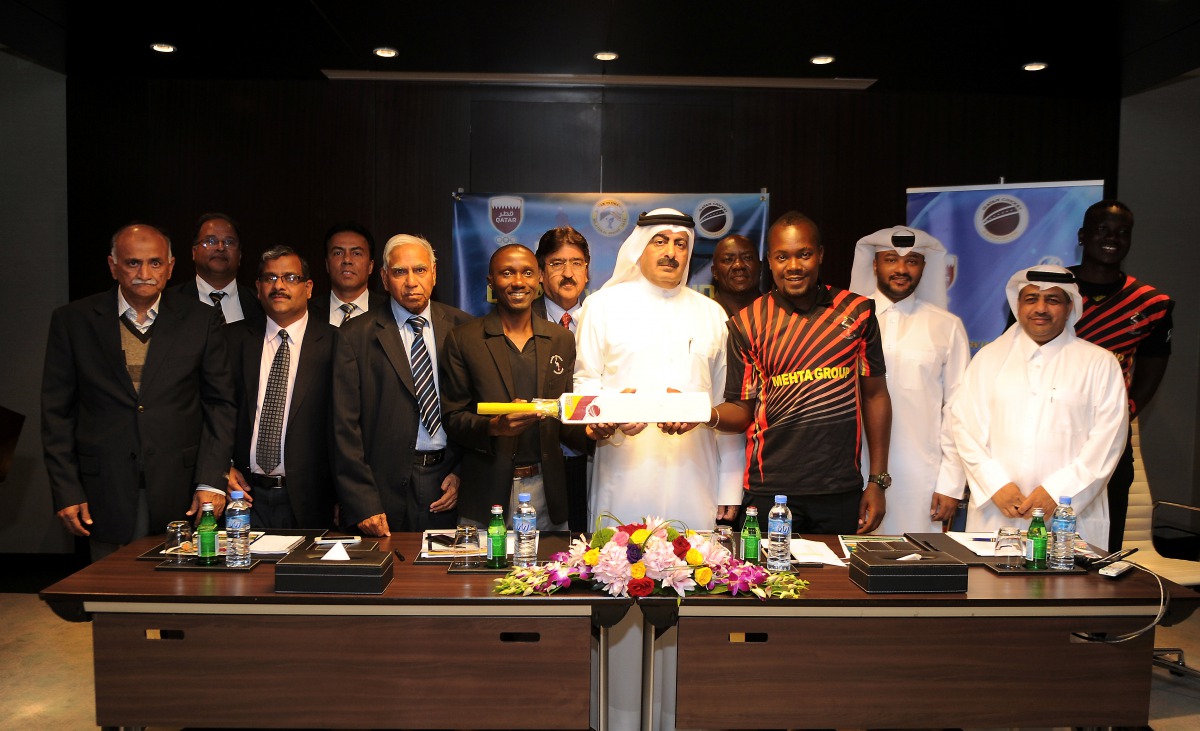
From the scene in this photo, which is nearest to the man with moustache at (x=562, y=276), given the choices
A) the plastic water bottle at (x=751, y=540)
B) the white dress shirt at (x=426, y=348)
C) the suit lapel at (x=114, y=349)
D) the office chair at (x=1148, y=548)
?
the white dress shirt at (x=426, y=348)

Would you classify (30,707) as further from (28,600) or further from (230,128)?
(230,128)

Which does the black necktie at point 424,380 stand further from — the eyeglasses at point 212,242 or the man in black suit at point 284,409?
the eyeglasses at point 212,242

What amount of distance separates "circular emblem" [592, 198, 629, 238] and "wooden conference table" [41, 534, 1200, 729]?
345 cm

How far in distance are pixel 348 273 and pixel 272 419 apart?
43.7 inches

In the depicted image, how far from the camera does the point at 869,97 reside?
600 centimetres

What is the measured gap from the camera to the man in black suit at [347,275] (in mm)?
4672

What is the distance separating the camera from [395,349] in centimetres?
388

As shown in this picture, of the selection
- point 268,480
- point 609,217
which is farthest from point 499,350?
point 609,217

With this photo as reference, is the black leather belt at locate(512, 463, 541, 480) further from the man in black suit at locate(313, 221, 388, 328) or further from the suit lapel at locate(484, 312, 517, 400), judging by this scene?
the man in black suit at locate(313, 221, 388, 328)

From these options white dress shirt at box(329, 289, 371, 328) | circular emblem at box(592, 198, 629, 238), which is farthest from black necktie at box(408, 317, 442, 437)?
circular emblem at box(592, 198, 629, 238)

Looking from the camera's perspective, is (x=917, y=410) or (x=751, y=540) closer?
(x=751, y=540)

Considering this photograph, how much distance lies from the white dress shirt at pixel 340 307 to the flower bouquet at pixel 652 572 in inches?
89.4

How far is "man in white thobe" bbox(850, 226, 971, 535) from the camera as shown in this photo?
4.34m

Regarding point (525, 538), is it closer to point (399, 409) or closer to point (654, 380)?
point (654, 380)
